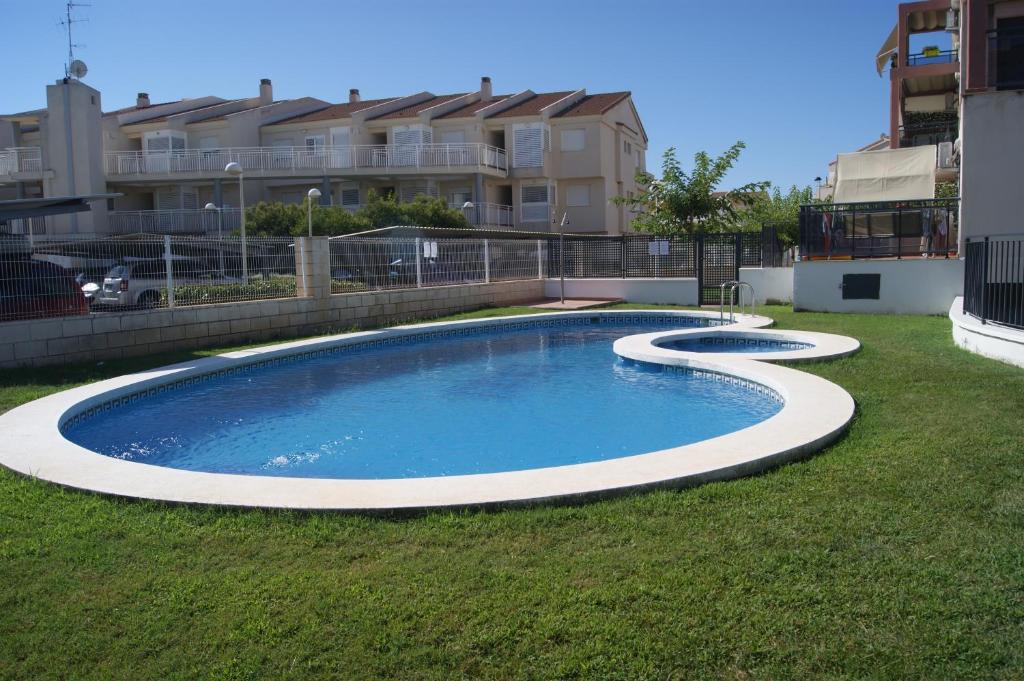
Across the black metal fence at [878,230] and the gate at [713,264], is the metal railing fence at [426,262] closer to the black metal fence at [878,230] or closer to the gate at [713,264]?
the gate at [713,264]

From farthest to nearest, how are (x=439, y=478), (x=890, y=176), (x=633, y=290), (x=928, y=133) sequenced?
(x=928, y=133) → (x=633, y=290) → (x=890, y=176) → (x=439, y=478)

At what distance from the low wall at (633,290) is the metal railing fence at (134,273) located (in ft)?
36.3

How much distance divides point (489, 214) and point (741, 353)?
26.0m

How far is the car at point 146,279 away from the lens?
532 inches

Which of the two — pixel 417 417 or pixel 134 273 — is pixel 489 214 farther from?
pixel 417 417

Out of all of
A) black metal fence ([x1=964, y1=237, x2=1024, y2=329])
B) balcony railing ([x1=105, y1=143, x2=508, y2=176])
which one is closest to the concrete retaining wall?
black metal fence ([x1=964, y1=237, x2=1024, y2=329])

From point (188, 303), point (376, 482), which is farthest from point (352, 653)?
point (188, 303)

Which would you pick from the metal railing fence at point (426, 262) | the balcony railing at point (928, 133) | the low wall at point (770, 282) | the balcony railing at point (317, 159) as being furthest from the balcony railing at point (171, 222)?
the balcony railing at point (928, 133)

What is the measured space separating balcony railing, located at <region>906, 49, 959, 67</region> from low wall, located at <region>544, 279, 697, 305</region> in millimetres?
15795

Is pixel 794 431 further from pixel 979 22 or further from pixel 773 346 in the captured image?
pixel 979 22

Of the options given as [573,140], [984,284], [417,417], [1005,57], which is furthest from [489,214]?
[417,417]

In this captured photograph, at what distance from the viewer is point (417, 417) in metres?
9.90

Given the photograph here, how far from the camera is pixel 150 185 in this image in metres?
40.4

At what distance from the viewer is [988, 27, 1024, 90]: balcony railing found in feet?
58.7
